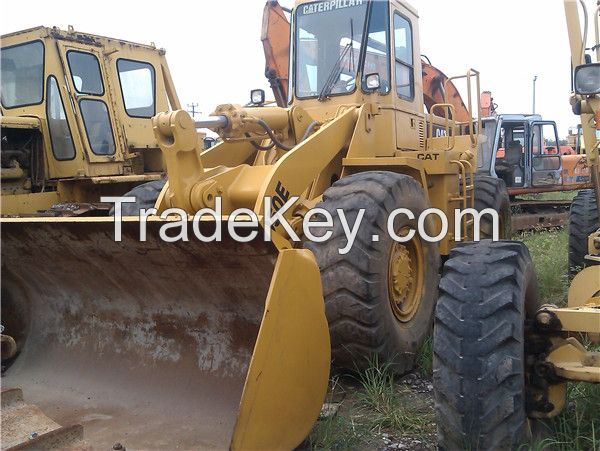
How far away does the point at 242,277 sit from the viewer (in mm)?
3232

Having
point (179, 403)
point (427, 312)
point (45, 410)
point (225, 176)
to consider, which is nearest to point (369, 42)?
point (225, 176)

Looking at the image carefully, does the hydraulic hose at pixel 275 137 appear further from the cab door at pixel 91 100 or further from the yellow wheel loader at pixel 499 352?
the cab door at pixel 91 100

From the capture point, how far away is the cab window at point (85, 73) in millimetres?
7285

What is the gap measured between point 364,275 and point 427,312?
3.45 feet

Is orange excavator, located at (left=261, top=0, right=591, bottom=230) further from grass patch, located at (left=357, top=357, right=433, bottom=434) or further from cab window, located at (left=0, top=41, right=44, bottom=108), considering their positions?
grass patch, located at (left=357, top=357, right=433, bottom=434)

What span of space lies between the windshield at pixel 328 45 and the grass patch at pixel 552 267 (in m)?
2.51

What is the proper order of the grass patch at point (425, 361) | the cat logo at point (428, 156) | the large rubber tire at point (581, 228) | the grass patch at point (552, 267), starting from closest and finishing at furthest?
the grass patch at point (425, 361), the cat logo at point (428, 156), the grass patch at point (552, 267), the large rubber tire at point (581, 228)

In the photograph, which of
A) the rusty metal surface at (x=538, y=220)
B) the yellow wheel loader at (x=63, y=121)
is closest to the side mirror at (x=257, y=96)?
the yellow wheel loader at (x=63, y=121)

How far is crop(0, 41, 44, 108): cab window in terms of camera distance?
285 inches

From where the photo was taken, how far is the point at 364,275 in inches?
153

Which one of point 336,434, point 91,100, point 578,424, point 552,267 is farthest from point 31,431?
point 552,267

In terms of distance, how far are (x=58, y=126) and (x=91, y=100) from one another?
0.51 meters

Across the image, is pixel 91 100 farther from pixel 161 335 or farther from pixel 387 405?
pixel 387 405

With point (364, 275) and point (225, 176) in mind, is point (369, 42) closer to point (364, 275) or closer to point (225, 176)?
point (225, 176)
